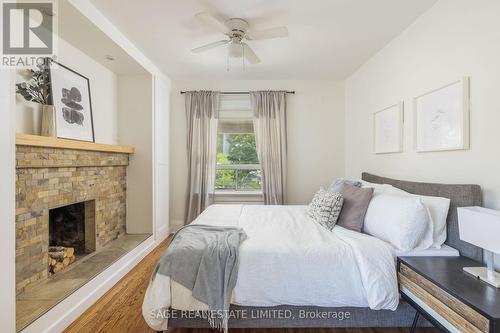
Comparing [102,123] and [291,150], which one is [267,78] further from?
[102,123]

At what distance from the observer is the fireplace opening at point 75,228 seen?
8.45 ft

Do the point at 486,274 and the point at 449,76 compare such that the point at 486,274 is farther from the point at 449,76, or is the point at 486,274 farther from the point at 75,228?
the point at 75,228

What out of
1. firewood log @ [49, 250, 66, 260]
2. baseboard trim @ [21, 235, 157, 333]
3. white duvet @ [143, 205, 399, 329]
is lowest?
baseboard trim @ [21, 235, 157, 333]

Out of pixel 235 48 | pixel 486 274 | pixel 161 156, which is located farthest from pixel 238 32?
pixel 486 274

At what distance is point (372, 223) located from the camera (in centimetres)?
187

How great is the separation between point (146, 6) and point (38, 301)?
7.95 ft

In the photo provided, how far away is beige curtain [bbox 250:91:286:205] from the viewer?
12.4 feet

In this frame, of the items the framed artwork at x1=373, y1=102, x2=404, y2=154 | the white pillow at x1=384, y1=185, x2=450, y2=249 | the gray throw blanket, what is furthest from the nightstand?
the framed artwork at x1=373, y1=102, x2=404, y2=154

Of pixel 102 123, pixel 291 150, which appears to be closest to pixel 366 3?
pixel 291 150

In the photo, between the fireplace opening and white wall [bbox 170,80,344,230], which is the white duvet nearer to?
the fireplace opening

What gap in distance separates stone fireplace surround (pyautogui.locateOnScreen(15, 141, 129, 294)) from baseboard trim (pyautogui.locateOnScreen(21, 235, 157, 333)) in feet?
1.25

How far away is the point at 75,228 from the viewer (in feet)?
8.86

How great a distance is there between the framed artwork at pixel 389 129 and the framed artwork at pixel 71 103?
3.21m

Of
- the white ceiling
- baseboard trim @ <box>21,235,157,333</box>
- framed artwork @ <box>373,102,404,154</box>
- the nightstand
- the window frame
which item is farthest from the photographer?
the window frame
